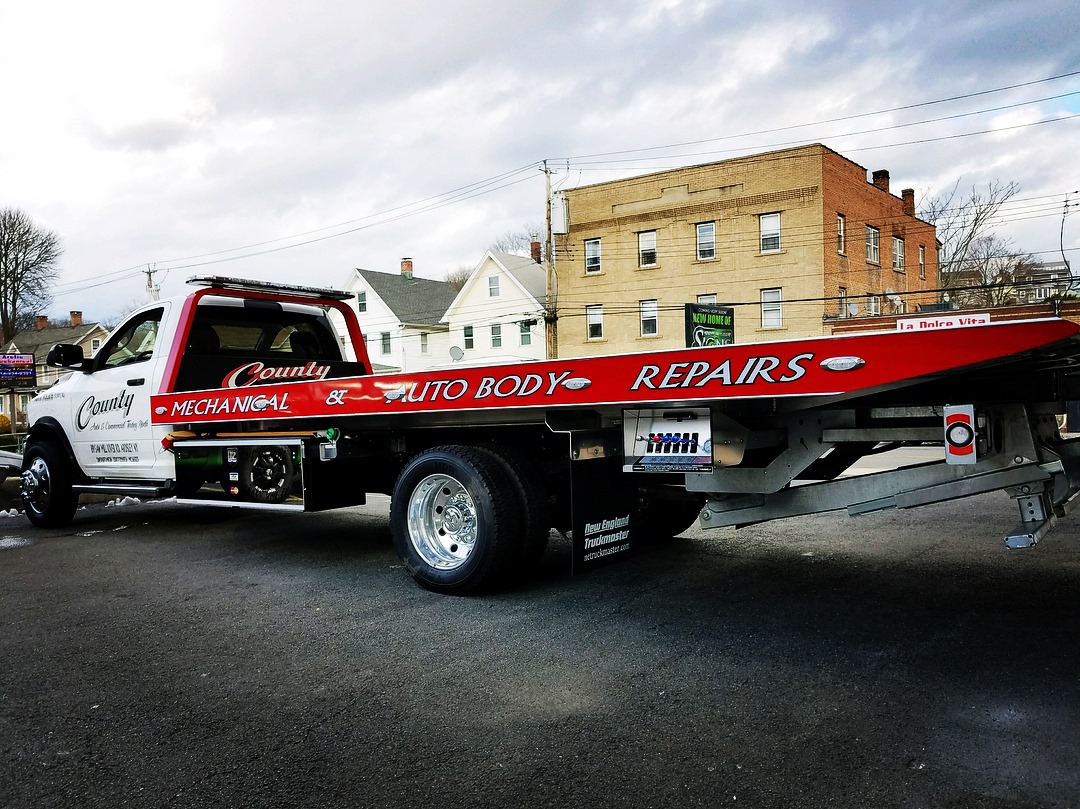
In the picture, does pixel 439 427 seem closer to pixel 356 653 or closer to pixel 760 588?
pixel 356 653

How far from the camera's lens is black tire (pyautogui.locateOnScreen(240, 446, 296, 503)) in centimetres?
685

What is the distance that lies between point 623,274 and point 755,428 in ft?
99.5

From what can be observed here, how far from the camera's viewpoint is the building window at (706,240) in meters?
32.2

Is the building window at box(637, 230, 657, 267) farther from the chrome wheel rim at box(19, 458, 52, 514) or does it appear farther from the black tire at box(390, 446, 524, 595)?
the black tire at box(390, 446, 524, 595)

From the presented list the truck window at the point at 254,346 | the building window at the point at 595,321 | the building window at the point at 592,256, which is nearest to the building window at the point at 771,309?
the building window at the point at 595,321

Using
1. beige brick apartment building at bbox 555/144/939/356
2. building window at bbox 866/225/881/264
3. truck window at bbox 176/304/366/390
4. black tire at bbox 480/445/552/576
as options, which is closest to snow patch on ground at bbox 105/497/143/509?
truck window at bbox 176/304/366/390

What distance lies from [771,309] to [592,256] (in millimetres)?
8057

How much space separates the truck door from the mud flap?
447cm

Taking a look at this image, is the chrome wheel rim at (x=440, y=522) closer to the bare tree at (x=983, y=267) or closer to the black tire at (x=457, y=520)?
the black tire at (x=457, y=520)

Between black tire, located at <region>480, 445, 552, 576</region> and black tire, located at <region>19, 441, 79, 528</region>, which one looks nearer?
black tire, located at <region>480, 445, 552, 576</region>

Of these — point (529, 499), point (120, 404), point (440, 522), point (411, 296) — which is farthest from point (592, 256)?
point (529, 499)

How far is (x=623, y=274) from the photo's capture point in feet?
113

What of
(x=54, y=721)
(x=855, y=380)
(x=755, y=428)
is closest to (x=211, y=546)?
(x=54, y=721)

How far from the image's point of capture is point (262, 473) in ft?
22.9
